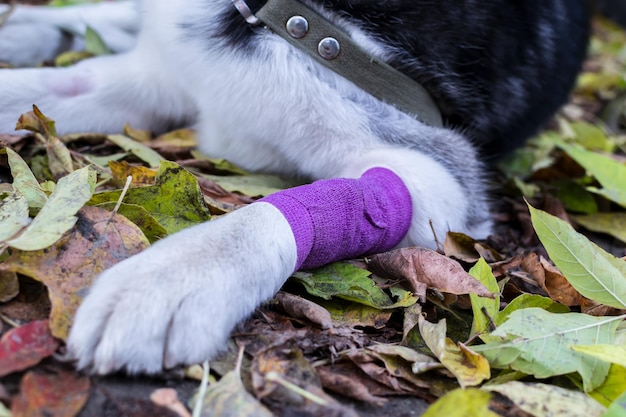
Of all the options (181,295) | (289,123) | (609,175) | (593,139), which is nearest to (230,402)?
(181,295)

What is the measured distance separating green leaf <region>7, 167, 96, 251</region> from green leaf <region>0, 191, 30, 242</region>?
32 millimetres

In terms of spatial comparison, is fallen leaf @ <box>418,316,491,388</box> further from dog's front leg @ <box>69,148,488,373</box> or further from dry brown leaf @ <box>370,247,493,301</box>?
dog's front leg @ <box>69,148,488,373</box>

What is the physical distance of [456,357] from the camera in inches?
46.4

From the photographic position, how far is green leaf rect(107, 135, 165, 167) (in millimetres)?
1749

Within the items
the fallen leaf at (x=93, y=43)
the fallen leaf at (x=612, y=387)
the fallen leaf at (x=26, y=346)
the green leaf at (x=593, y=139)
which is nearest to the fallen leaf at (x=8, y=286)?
the fallen leaf at (x=26, y=346)

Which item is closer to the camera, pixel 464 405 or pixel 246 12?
pixel 464 405

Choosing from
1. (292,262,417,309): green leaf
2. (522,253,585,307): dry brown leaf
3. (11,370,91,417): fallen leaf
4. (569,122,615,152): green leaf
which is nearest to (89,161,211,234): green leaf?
(292,262,417,309): green leaf

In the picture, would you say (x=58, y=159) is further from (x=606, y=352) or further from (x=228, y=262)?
(x=606, y=352)

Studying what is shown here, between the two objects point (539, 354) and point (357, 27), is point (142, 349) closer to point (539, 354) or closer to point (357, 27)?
point (539, 354)

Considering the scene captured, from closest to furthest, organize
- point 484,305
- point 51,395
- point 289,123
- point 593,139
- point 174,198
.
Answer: point 51,395
point 484,305
point 174,198
point 289,123
point 593,139

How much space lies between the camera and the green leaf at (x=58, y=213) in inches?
43.7

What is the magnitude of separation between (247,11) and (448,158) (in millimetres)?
600

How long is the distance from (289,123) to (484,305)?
62cm

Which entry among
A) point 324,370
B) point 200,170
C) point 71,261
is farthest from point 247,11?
point 324,370
